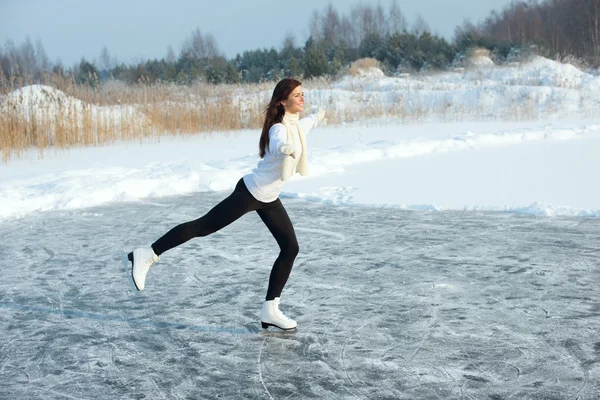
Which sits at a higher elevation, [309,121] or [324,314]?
[309,121]

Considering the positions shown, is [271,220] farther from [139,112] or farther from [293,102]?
[139,112]

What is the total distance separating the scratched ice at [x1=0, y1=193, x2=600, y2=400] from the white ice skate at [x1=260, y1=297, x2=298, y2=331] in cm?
6

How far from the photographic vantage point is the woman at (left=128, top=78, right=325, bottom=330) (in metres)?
3.88

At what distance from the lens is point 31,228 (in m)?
7.38

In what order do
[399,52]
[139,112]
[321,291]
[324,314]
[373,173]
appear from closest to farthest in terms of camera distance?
1. [324,314]
2. [321,291]
3. [373,173]
4. [139,112]
5. [399,52]

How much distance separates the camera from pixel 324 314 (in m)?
4.37

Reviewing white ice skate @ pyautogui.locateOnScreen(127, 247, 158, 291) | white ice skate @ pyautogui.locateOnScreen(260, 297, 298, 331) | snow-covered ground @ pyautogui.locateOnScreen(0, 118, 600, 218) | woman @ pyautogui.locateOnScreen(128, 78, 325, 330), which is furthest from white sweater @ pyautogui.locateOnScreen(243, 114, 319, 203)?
snow-covered ground @ pyautogui.locateOnScreen(0, 118, 600, 218)

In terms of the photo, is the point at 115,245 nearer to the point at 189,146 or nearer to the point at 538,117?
the point at 189,146

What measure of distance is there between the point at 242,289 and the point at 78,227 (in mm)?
3057

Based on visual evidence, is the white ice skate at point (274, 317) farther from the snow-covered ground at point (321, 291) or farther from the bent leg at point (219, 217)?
the bent leg at point (219, 217)

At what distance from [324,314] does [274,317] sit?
47cm

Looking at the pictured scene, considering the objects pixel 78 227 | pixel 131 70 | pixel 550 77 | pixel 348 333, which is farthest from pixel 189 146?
pixel 131 70

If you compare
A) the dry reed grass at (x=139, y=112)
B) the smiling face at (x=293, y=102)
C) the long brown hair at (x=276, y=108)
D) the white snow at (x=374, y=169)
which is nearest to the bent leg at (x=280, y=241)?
the long brown hair at (x=276, y=108)

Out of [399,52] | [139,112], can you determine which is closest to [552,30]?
[399,52]
